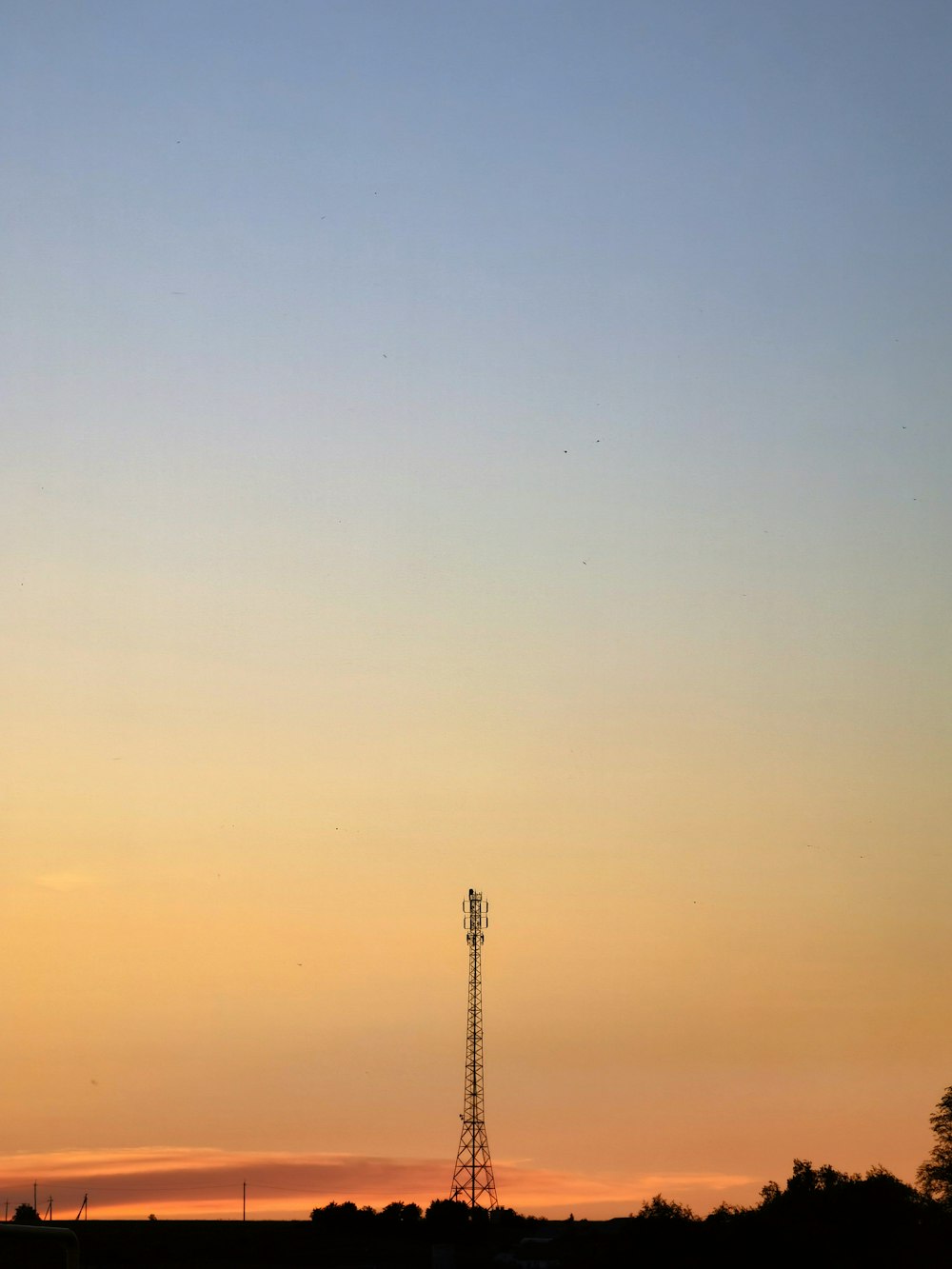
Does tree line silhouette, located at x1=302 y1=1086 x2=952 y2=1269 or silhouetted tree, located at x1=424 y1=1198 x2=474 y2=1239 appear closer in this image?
tree line silhouette, located at x1=302 y1=1086 x2=952 y2=1269

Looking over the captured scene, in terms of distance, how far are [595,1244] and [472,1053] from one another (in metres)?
15.0

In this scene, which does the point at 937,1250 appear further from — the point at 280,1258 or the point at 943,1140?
the point at 280,1258

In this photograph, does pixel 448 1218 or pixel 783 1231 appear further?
pixel 448 1218

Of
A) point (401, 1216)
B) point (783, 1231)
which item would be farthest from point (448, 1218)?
point (783, 1231)

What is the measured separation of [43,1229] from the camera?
19.8 m

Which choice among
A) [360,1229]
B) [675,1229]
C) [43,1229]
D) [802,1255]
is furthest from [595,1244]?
[43,1229]

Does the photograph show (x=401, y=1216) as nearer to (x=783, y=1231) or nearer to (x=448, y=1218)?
(x=448, y=1218)

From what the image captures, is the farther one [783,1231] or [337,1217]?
[337,1217]

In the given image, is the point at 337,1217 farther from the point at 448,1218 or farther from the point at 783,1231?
the point at 783,1231

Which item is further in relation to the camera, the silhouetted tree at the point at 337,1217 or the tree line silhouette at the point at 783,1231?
the silhouetted tree at the point at 337,1217

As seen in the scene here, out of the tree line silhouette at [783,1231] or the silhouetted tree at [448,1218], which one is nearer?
the tree line silhouette at [783,1231]

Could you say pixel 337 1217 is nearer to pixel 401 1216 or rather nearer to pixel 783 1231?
Answer: pixel 401 1216

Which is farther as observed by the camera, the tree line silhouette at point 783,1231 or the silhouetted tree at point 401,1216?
the silhouetted tree at point 401,1216

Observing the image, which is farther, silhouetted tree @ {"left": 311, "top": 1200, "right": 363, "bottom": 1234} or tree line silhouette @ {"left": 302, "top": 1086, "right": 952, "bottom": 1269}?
silhouetted tree @ {"left": 311, "top": 1200, "right": 363, "bottom": 1234}
